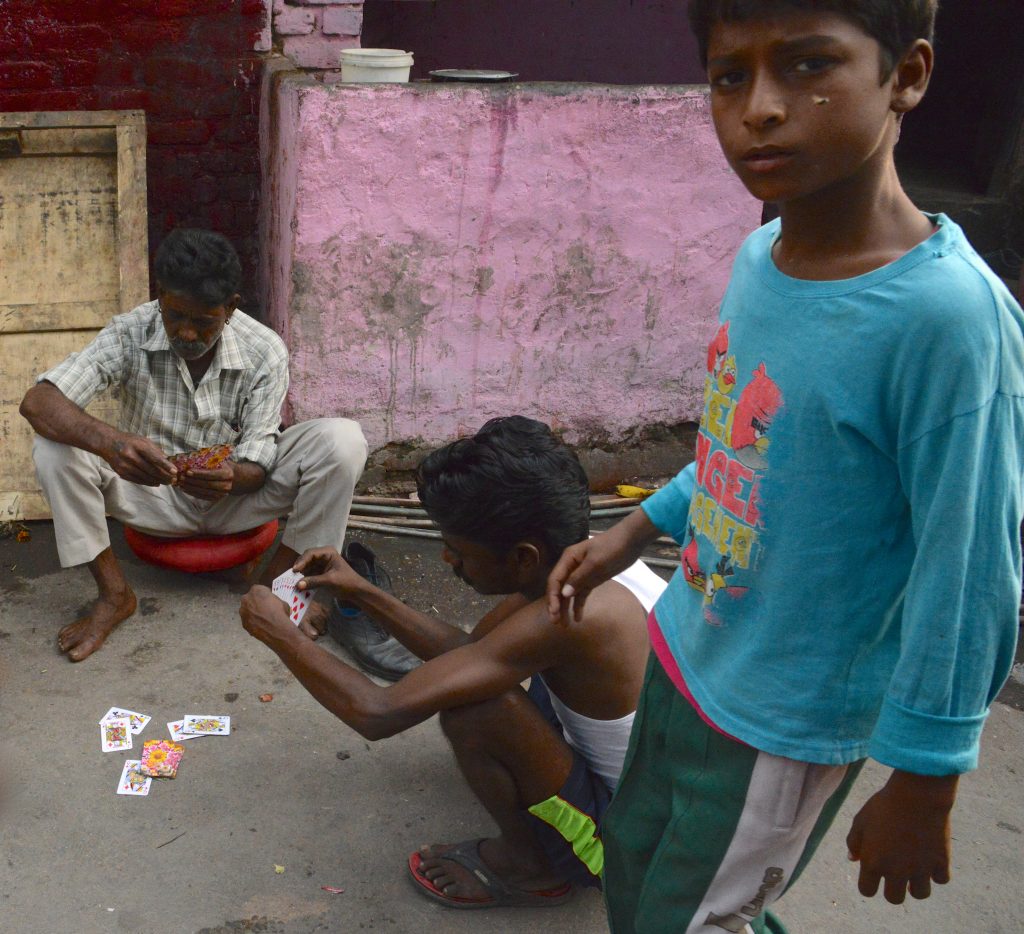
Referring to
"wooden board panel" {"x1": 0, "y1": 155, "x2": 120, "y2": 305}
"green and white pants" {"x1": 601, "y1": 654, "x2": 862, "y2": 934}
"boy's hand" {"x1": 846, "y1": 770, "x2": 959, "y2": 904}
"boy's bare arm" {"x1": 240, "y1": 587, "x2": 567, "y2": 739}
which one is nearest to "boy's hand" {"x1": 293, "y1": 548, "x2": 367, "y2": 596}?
"boy's bare arm" {"x1": 240, "y1": 587, "x2": 567, "y2": 739}

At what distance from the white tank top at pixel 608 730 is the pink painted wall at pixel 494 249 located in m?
1.87

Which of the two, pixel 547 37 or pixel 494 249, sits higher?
pixel 547 37

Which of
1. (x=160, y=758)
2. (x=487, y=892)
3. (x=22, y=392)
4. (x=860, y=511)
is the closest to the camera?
(x=860, y=511)

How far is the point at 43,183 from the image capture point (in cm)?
403

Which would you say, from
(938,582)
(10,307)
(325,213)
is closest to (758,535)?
(938,582)

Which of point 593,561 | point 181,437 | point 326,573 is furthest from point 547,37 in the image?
point 593,561

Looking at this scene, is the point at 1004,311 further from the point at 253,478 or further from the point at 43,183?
the point at 43,183

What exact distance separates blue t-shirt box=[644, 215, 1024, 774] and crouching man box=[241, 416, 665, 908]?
0.63 meters

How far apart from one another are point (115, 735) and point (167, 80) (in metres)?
2.53

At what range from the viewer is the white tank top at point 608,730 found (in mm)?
2498

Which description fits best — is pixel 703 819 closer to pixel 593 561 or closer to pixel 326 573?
pixel 593 561

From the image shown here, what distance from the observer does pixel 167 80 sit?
4.38 meters

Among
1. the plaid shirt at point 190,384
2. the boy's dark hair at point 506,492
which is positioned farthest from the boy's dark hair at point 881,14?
the plaid shirt at point 190,384

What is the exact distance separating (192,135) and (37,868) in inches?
113
